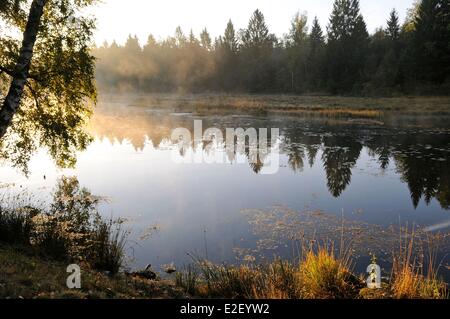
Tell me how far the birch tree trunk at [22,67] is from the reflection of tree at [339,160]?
10.9 metres

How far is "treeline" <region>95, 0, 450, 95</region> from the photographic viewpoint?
182ft

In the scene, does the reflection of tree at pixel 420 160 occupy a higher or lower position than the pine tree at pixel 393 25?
lower

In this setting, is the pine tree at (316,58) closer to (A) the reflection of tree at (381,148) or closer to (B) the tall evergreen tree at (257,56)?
Answer: (B) the tall evergreen tree at (257,56)

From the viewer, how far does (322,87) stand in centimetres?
6775

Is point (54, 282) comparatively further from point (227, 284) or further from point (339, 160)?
point (339, 160)

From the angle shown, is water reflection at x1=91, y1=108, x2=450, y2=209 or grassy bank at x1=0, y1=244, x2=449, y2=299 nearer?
grassy bank at x1=0, y1=244, x2=449, y2=299

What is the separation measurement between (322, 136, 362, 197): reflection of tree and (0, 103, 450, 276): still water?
0.05 meters

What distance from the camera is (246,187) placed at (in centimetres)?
1597

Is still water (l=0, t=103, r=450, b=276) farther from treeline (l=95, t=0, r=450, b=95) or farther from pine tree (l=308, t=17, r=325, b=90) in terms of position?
pine tree (l=308, t=17, r=325, b=90)

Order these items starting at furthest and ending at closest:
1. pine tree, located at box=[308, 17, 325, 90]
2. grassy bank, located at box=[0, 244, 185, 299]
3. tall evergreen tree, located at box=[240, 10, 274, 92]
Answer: tall evergreen tree, located at box=[240, 10, 274, 92], pine tree, located at box=[308, 17, 325, 90], grassy bank, located at box=[0, 244, 185, 299]

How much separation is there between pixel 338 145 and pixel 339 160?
4.60 meters

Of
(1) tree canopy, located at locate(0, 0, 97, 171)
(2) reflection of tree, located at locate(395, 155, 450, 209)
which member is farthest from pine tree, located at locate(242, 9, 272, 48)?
(1) tree canopy, located at locate(0, 0, 97, 171)

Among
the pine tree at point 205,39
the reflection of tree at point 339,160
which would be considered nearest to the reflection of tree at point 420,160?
the reflection of tree at point 339,160

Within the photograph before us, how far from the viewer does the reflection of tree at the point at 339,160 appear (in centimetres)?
1644
